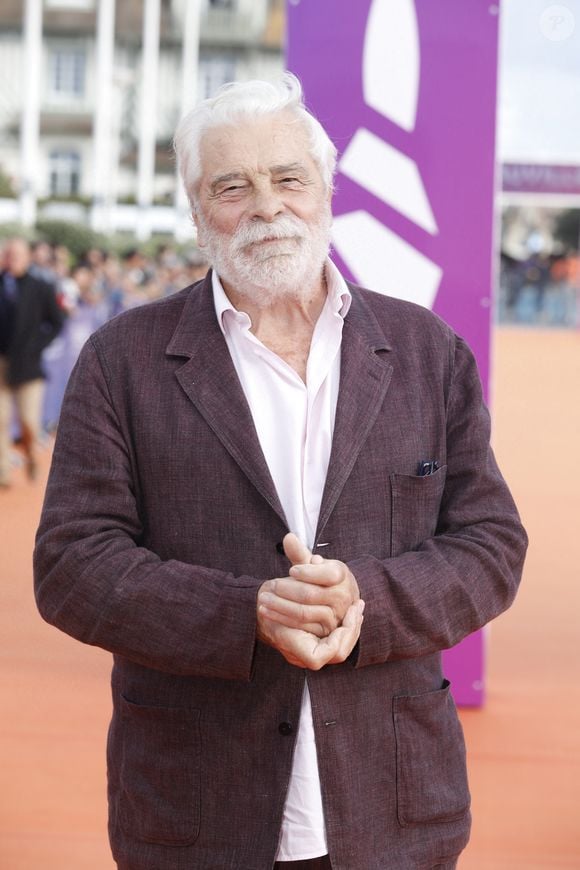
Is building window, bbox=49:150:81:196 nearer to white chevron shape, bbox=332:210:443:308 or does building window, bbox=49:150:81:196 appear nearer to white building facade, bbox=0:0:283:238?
white building facade, bbox=0:0:283:238

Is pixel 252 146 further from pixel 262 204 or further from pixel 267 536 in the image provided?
pixel 267 536

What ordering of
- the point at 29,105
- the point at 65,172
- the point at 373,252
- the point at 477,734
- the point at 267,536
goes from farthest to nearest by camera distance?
the point at 65,172 < the point at 29,105 < the point at 477,734 < the point at 373,252 < the point at 267,536

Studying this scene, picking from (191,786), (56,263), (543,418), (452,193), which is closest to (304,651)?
(191,786)

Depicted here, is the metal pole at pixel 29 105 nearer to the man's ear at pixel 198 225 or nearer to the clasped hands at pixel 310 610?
the man's ear at pixel 198 225

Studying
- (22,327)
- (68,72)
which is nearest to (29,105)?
(68,72)

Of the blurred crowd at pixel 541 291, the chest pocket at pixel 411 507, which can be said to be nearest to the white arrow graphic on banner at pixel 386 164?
Answer: the chest pocket at pixel 411 507

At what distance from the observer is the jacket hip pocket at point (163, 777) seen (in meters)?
2.04

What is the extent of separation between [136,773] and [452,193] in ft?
9.89

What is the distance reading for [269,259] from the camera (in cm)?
215

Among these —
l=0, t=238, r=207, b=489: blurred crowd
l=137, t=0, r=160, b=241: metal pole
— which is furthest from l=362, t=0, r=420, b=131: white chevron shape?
l=137, t=0, r=160, b=241: metal pole

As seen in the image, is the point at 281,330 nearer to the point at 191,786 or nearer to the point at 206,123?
the point at 206,123

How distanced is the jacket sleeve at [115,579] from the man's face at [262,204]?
326 mm

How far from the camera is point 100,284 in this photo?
1633cm

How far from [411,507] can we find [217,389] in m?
0.38
